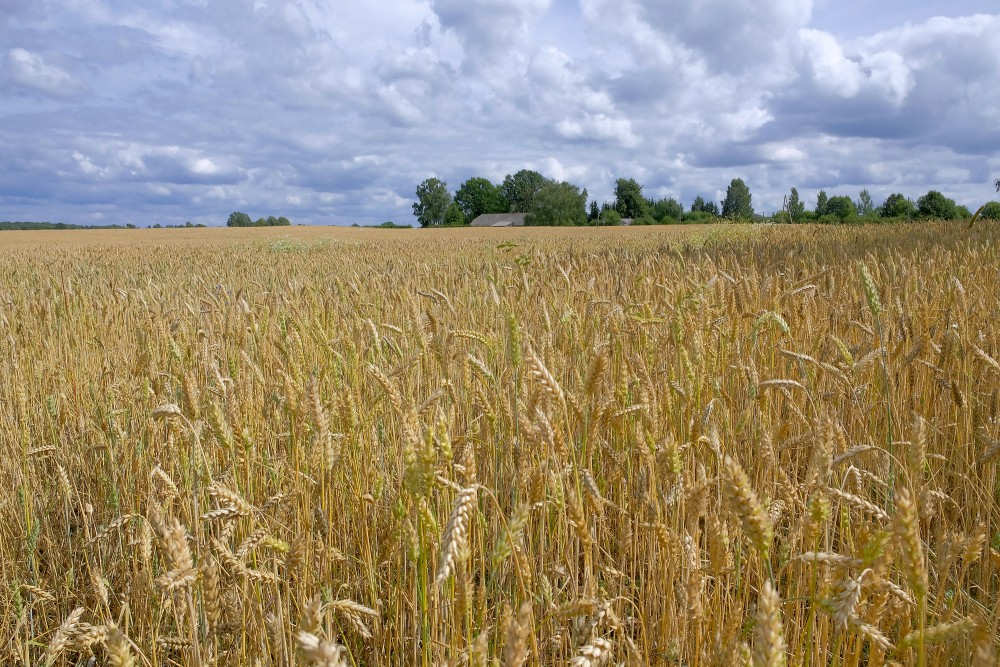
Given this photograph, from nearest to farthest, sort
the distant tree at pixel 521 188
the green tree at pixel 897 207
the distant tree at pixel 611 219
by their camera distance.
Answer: the green tree at pixel 897 207
the distant tree at pixel 611 219
the distant tree at pixel 521 188

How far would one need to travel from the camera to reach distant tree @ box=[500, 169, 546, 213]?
88000 millimetres

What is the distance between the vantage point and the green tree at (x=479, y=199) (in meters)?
92.9

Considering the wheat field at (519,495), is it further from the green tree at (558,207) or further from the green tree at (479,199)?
the green tree at (479,199)

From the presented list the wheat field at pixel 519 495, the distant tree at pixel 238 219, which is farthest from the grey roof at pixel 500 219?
the wheat field at pixel 519 495

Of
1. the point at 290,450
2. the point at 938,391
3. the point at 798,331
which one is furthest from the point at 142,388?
the point at 938,391

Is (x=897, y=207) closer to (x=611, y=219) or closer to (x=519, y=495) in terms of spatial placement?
(x=611, y=219)

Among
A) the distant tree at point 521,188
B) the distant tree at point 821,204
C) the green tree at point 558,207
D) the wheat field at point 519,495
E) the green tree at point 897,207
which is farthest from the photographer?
the distant tree at point 521,188

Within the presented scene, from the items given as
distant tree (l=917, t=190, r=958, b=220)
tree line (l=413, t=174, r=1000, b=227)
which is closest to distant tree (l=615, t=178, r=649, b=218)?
tree line (l=413, t=174, r=1000, b=227)

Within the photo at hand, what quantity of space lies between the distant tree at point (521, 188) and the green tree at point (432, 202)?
8406mm

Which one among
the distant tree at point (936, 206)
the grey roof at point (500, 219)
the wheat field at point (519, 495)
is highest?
the grey roof at point (500, 219)

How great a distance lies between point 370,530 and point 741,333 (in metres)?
2.11

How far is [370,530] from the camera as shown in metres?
1.79

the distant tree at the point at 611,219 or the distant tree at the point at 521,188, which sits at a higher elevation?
the distant tree at the point at 521,188

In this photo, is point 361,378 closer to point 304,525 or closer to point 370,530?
point 370,530
